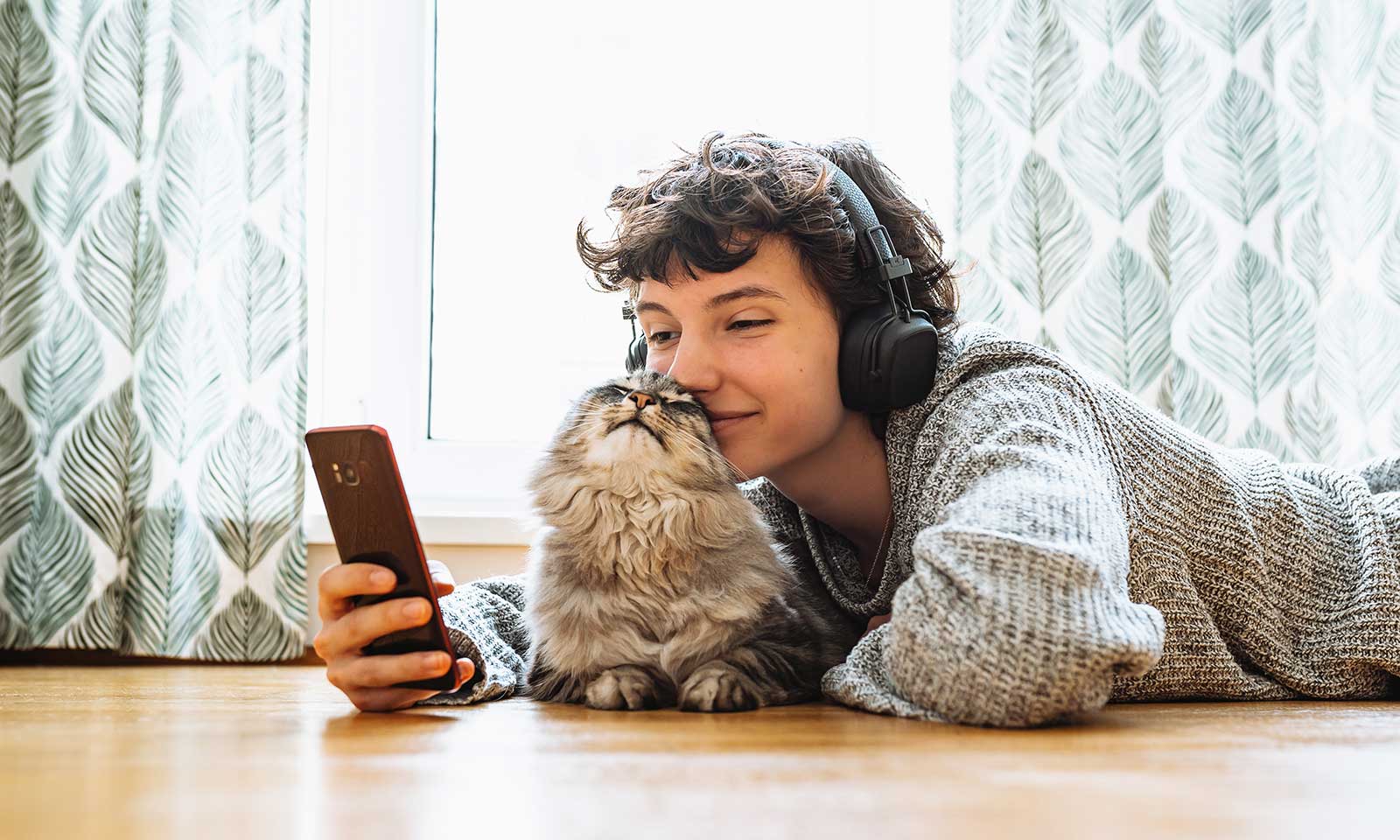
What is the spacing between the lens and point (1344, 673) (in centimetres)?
123

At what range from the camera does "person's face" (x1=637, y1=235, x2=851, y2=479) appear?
122 centimetres

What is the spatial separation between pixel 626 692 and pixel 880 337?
472 millimetres

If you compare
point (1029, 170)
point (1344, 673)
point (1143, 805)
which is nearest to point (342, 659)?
point (1143, 805)

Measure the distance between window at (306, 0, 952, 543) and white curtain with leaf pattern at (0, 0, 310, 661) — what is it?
32 cm

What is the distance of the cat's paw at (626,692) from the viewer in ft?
3.36

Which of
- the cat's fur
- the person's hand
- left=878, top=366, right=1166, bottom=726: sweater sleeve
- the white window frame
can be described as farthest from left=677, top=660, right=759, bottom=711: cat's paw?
the white window frame

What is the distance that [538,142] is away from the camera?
2535mm

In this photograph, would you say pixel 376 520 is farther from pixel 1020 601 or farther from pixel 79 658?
pixel 79 658

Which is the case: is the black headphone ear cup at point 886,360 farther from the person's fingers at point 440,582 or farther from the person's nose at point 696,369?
the person's fingers at point 440,582

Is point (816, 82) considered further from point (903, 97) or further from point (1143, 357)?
point (1143, 357)

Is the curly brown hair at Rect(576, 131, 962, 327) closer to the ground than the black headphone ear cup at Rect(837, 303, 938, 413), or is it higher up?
higher up

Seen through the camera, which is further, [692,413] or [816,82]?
[816,82]

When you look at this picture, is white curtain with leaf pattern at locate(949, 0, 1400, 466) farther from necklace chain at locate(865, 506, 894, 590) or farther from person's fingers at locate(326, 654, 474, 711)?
person's fingers at locate(326, 654, 474, 711)

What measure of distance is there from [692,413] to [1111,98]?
1.48 metres
